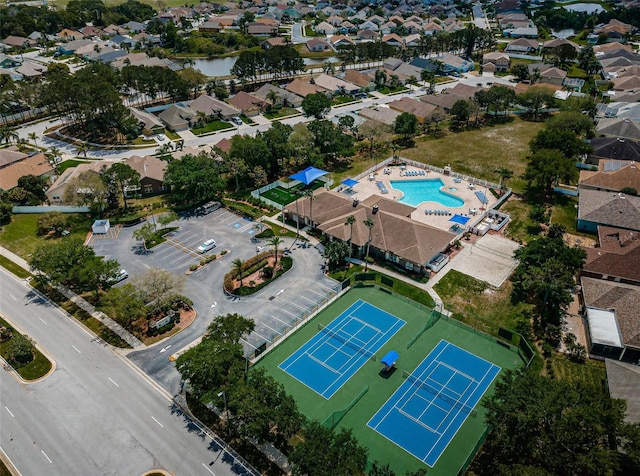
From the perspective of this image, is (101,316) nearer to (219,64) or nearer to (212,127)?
(212,127)

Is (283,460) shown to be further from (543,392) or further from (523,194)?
(523,194)

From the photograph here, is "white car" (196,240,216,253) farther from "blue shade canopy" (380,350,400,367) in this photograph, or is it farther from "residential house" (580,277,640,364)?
"residential house" (580,277,640,364)

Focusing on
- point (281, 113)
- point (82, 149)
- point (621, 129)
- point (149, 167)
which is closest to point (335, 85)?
point (281, 113)

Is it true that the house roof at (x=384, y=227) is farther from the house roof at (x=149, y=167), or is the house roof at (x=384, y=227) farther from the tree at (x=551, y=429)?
the house roof at (x=149, y=167)

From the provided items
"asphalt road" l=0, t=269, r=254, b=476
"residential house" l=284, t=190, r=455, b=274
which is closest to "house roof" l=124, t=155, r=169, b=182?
"residential house" l=284, t=190, r=455, b=274

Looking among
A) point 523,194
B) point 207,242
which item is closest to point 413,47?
point 523,194

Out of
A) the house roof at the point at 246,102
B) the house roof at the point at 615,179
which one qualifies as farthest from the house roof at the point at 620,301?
the house roof at the point at 246,102
